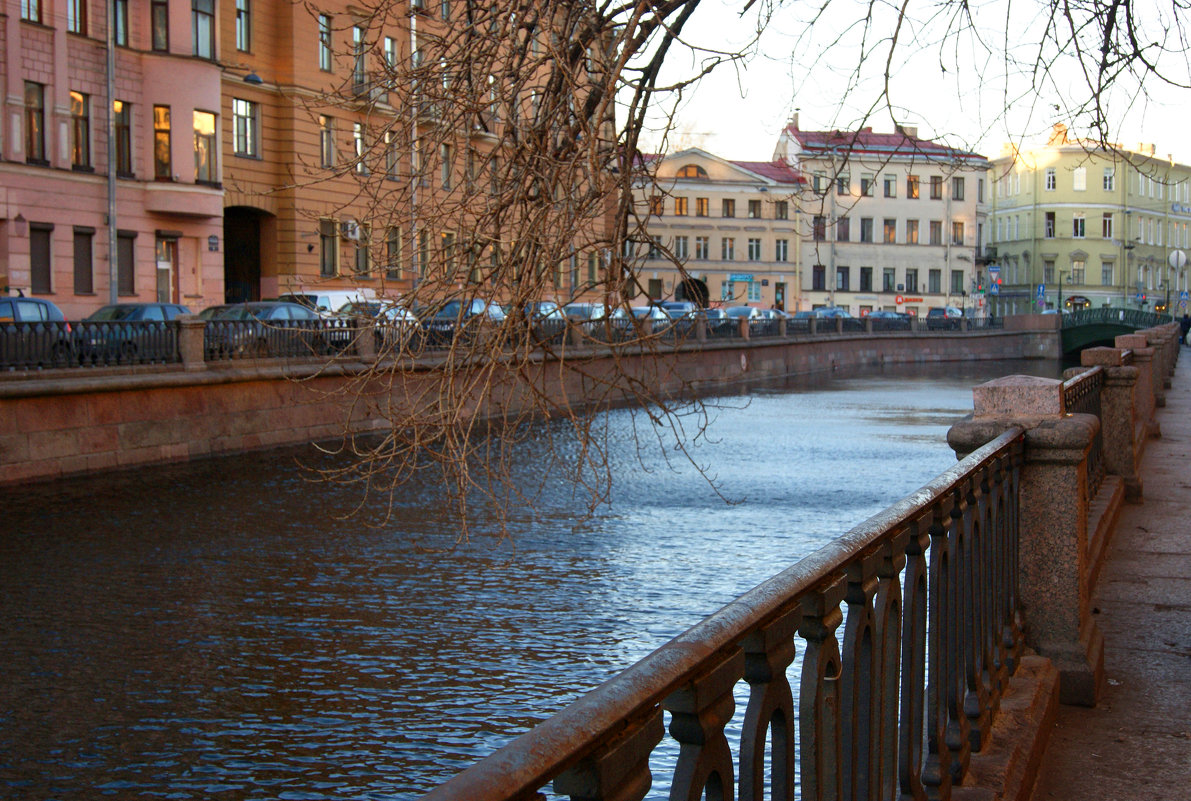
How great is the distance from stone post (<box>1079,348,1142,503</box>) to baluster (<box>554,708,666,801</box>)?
8.13 meters

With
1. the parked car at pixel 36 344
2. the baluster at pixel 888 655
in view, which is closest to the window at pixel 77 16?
the parked car at pixel 36 344

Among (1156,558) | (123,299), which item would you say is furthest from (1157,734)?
(123,299)

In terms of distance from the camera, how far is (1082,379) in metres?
7.61

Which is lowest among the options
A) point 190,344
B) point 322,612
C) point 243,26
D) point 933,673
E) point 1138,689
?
point 322,612

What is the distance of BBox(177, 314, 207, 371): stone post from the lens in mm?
19594

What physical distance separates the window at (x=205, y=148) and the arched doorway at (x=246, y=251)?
3.82 metres

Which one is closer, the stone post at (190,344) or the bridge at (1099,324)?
the stone post at (190,344)

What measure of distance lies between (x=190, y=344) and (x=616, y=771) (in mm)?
19178

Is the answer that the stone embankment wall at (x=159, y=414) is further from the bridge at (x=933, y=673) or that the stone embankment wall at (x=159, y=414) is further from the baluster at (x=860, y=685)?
the baluster at (x=860, y=685)

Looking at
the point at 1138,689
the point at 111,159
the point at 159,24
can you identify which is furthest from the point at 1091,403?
the point at 159,24

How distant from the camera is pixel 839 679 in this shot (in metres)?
2.43

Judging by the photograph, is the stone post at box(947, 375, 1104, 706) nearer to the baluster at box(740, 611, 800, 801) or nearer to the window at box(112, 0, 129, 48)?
the baluster at box(740, 611, 800, 801)

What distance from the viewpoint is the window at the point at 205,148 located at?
30641 mm

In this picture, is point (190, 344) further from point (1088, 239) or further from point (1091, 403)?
point (1088, 239)
